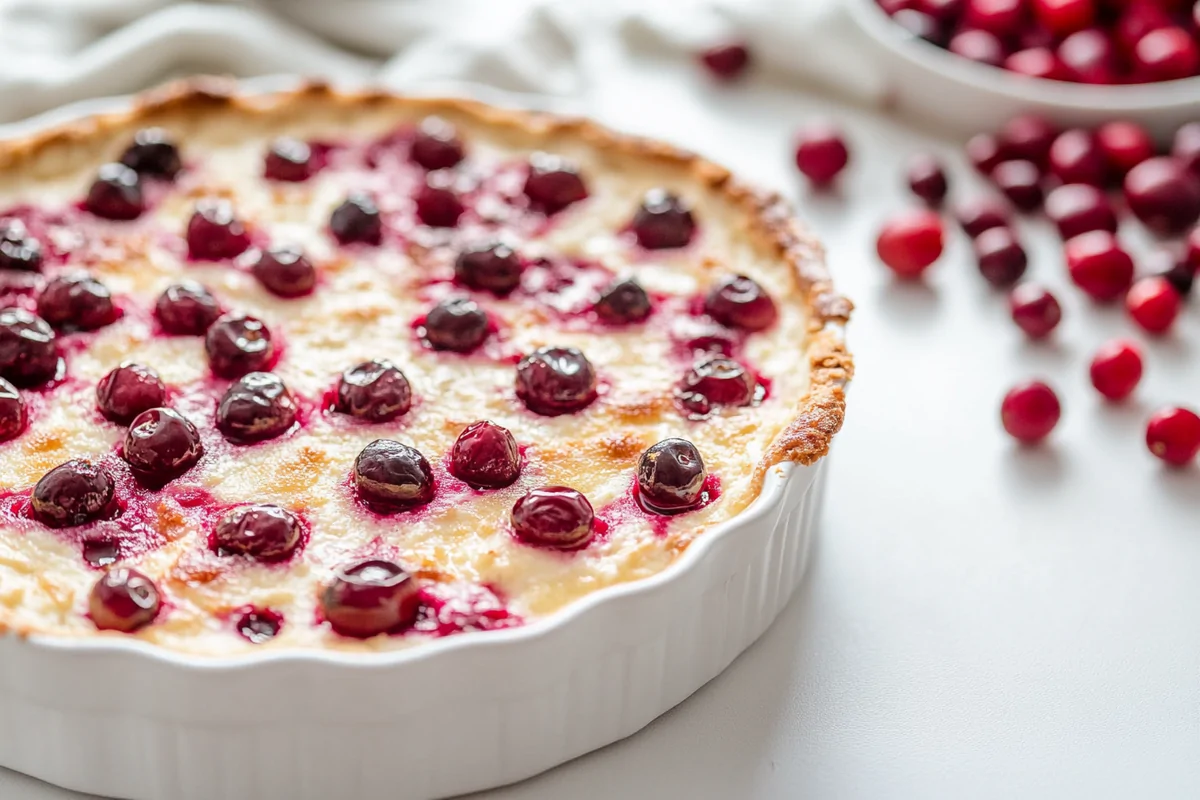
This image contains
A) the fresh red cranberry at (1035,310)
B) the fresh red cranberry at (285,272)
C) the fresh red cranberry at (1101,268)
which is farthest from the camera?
the fresh red cranberry at (1101,268)

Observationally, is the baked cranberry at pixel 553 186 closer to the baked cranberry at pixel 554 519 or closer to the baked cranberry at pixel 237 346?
the baked cranberry at pixel 237 346

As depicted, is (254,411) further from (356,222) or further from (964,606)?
(964,606)

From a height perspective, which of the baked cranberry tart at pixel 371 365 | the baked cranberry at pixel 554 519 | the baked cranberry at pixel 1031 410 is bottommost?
the baked cranberry at pixel 1031 410

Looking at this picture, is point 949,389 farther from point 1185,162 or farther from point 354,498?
point 354,498

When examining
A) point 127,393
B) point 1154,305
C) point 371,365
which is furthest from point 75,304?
point 1154,305

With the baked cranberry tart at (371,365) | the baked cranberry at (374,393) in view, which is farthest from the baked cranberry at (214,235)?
the baked cranberry at (374,393)
